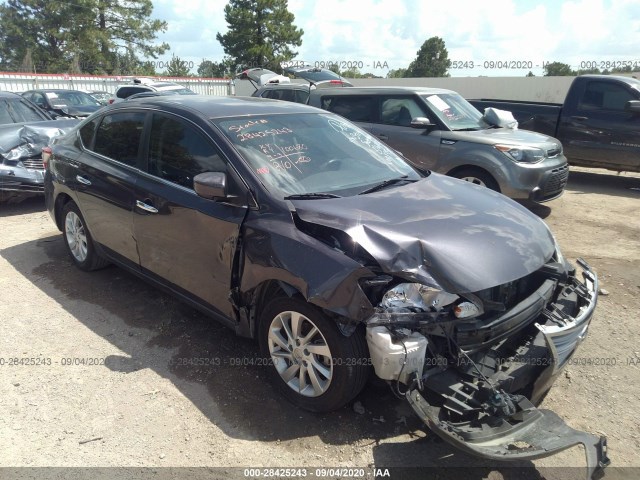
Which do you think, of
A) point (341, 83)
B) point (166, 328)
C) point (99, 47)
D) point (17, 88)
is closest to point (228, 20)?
point (99, 47)

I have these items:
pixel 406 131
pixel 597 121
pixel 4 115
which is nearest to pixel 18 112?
pixel 4 115

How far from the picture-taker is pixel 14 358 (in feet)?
11.5

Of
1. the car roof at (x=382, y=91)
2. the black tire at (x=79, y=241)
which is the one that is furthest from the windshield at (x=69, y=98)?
the black tire at (x=79, y=241)

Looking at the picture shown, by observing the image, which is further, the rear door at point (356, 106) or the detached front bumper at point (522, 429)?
the rear door at point (356, 106)

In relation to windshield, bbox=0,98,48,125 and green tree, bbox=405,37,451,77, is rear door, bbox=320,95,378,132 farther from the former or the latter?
green tree, bbox=405,37,451,77

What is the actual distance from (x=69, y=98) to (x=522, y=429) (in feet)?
51.8

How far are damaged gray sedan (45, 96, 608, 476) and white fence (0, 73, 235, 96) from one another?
14851 mm

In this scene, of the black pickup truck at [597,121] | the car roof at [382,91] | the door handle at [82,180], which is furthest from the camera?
the black pickup truck at [597,121]

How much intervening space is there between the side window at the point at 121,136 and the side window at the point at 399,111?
14.6 ft

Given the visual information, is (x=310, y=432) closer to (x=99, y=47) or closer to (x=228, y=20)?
(x=228, y=20)

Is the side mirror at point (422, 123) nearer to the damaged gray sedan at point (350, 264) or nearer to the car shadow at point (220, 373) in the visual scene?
the damaged gray sedan at point (350, 264)

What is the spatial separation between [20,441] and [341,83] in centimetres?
958

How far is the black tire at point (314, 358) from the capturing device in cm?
260

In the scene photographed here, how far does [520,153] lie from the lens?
259 inches
